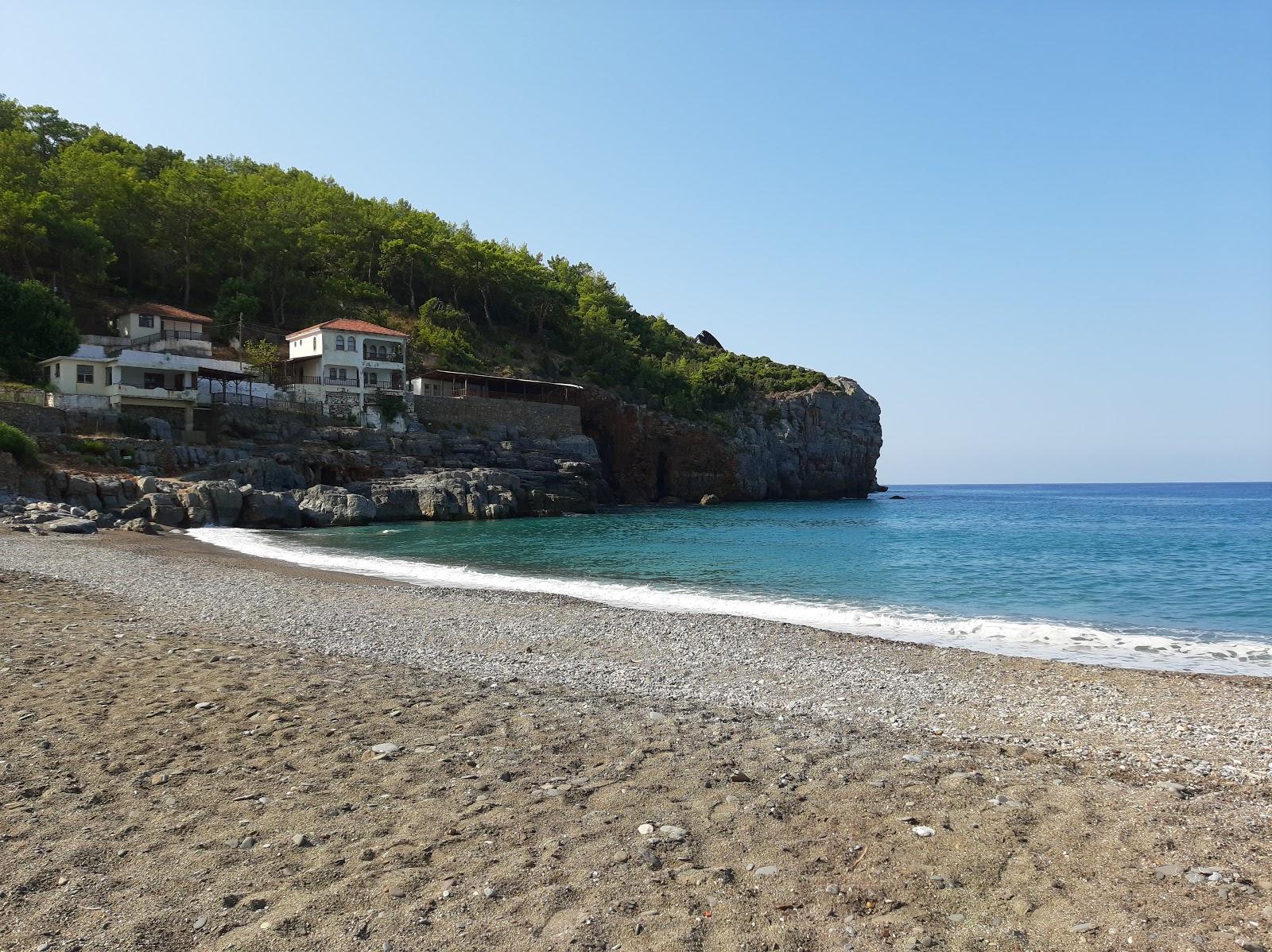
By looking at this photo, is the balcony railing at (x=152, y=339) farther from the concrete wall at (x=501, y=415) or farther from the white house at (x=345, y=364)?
the concrete wall at (x=501, y=415)

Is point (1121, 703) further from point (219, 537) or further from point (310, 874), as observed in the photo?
point (219, 537)

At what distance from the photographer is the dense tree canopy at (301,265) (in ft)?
214

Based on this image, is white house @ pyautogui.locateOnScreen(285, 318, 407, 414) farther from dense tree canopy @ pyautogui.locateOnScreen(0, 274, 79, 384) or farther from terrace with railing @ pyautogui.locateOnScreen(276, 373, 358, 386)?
dense tree canopy @ pyautogui.locateOnScreen(0, 274, 79, 384)

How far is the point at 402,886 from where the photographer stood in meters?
4.50

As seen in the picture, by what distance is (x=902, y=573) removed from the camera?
83.3ft

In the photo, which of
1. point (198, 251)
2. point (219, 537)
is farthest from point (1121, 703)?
point (198, 251)

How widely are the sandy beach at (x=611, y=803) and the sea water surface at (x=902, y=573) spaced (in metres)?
4.11

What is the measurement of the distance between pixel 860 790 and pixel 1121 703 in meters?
5.47

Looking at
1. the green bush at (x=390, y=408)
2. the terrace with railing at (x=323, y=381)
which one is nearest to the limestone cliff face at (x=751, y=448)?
the green bush at (x=390, y=408)

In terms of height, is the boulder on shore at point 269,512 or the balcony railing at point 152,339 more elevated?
the balcony railing at point 152,339

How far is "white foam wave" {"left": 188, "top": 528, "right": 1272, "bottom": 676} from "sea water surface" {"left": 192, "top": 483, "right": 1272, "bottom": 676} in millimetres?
60

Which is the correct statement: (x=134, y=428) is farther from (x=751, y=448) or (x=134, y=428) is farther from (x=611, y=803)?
(x=751, y=448)

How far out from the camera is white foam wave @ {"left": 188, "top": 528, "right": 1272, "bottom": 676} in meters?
13.4

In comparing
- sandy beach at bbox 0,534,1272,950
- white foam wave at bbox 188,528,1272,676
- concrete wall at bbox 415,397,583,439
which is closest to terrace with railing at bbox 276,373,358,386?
concrete wall at bbox 415,397,583,439
